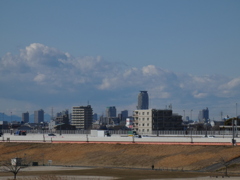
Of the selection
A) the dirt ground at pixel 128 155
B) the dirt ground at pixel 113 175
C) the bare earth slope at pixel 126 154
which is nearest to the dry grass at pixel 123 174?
the dirt ground at pixel 113 175

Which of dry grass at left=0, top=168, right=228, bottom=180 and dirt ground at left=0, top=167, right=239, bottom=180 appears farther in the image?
dry grass at left=0, top=168, right=228, bottom=180

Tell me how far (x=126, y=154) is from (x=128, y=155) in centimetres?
146

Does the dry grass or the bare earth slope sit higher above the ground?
the bare earth slope

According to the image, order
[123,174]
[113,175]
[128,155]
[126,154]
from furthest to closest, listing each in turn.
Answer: [126,154], [128,155], [123,174], [113,175]

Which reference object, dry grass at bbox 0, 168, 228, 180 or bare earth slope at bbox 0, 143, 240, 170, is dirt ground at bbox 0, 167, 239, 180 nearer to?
dry grass at bbox 0, 168, 228, 180

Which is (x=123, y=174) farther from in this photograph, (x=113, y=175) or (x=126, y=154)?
(x=126, y=154)

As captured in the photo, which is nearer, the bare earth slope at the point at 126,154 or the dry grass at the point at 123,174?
the dry grass at the point at 123,174

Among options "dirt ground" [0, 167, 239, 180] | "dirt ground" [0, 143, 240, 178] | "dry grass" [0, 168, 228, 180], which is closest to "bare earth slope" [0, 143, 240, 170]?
"dirt ground" [0, 143, 240, 178]

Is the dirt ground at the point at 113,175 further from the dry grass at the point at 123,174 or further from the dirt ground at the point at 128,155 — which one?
the dirt ground at the point at 128,155

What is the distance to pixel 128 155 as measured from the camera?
430ft

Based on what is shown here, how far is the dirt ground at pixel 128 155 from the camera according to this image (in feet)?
377

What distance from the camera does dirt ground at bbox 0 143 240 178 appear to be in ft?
377

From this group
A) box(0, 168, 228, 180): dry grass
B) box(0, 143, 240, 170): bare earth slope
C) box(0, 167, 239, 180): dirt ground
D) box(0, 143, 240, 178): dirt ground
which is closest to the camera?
box(0, 167, 239, 180): dirt ground

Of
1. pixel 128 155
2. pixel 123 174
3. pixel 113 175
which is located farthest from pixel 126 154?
pixel 113 175
